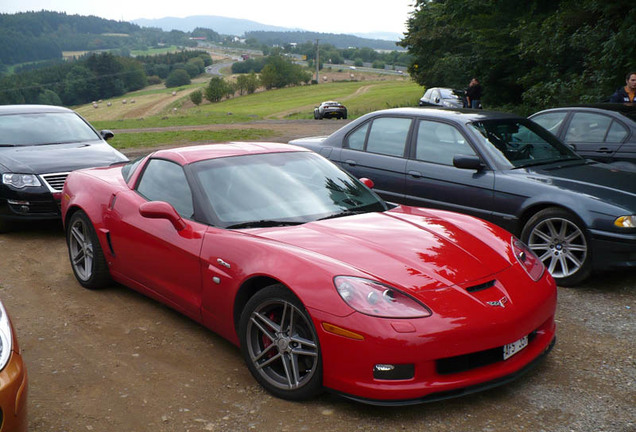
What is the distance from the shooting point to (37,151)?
810 centimetres

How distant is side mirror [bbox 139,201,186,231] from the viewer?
13.8 ft

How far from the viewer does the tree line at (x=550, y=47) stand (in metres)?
13.0

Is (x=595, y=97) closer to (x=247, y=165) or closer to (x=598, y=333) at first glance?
(x=598, y=333)

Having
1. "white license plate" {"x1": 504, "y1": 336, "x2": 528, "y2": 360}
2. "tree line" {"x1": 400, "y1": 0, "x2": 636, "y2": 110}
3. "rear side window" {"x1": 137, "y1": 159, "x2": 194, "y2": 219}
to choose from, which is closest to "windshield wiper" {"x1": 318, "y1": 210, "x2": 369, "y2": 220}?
"rear side window" {"x1": 137, "y1": 159, "x2": 194, "y2": 219}

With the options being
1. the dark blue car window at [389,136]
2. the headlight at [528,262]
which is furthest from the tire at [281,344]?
the dark blue car window at [389,136]

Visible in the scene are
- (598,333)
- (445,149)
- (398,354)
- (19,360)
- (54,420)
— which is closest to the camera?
(19,360)

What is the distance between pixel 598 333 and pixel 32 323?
4266 mm

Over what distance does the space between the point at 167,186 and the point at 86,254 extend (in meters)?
1.36

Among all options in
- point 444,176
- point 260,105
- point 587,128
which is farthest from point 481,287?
point 260,105

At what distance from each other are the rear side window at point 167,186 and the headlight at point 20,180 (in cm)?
306

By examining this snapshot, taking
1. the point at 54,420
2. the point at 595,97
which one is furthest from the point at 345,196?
the point at 595,97

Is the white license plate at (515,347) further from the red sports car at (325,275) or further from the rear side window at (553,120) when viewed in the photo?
the rear side window at (553,120)

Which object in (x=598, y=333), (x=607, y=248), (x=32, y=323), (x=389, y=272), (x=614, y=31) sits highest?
(x=614, y=31)

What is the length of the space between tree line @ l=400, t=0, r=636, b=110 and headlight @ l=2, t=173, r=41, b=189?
1064 cm
